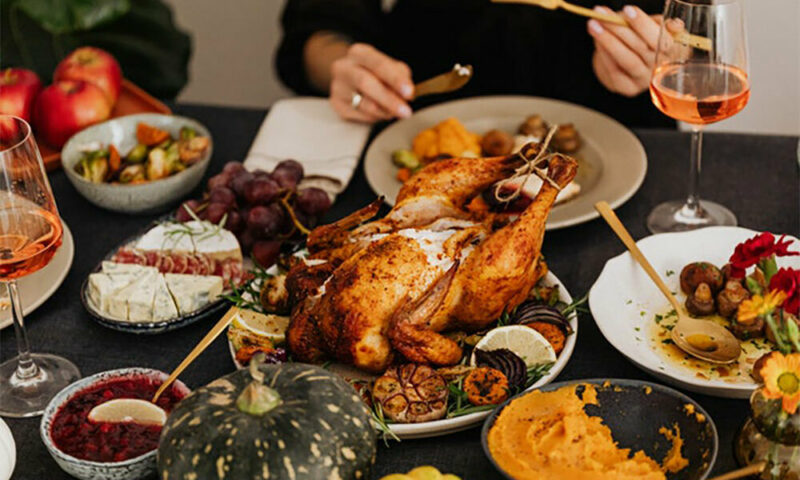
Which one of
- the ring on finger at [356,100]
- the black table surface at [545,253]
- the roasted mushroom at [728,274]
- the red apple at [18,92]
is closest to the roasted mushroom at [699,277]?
the roasted mushroom at [728,274]

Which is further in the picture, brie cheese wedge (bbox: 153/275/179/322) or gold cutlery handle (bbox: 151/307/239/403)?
brie cheese wedge (bbox: 153/275/179/322)

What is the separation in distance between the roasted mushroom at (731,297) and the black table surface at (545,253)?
0.17 m

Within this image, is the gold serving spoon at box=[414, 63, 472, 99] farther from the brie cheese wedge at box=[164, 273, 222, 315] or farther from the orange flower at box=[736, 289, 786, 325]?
the orange flower at box=[736, 289, 786, 325]

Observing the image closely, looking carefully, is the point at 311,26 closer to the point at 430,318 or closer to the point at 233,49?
the point at 430,318

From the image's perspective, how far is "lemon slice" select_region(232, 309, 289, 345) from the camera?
1.48 m

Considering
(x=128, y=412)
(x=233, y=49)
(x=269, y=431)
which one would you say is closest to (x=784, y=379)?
(x=269, y=431)

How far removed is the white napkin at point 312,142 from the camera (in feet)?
6.57

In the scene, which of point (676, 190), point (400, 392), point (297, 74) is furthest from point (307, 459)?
point (297, 74)

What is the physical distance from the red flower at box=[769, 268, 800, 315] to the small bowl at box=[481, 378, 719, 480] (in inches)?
6.9

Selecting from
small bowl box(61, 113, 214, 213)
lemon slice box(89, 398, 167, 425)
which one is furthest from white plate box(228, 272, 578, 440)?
small bowl box(61, 113, 214, 213)

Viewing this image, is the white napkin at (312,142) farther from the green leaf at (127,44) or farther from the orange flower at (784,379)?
the orange flower at (784,379)

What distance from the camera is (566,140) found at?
6.66 ft

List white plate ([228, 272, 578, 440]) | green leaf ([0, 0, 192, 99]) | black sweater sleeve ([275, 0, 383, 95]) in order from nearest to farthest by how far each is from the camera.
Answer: white plate ([228, 272, 578, 440]) → black sweater sleeve ([275, 0, 383, 95]) → green leaf ([0, 0, 192, 99])

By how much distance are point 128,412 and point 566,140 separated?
3.65 feet
